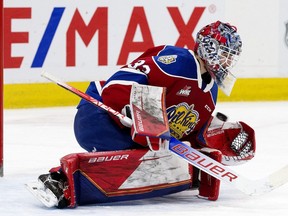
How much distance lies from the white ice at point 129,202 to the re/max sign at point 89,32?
316 mm

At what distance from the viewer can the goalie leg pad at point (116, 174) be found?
3258 mm

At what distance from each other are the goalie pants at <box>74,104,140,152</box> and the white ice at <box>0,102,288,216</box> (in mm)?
194

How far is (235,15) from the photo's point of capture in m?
6.41

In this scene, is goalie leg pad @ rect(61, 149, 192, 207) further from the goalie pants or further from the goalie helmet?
the goalie helmet

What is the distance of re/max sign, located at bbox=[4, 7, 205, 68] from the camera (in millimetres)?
5688

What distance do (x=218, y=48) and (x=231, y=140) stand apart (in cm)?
40

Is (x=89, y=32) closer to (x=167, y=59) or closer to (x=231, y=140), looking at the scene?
(x=231, y=140)

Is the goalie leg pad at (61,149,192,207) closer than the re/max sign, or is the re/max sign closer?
the goalie leg pad at (61,149,192,207)

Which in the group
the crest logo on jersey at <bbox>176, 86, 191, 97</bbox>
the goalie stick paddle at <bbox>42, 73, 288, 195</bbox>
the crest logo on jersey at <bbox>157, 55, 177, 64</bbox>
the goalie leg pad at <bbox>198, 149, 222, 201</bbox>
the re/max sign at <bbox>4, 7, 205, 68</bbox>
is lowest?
the re/max sign at <bbox>4, 7, 205, 68</bbox>

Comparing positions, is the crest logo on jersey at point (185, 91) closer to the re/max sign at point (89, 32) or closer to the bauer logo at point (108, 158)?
the bauer logo at point (108, 158)

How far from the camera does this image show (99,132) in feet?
11.3

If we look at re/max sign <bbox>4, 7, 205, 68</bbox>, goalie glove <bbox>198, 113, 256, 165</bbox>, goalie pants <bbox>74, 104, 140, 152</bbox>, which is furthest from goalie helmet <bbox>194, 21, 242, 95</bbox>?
re/max sign <bbox>4, 7, 205, 68</bbox>

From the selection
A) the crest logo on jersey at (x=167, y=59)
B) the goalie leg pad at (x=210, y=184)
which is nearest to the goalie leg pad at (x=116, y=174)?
the goalie leg pad at (x=210, y=184)

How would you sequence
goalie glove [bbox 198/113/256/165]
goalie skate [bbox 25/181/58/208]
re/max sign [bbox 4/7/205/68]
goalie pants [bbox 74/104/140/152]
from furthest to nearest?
re/max sign [bbox 4/7/205/68] < goalie glove [bbox 198/113/256/165] < goalie pants [bbox 74/104/140/152] < goalie skate [bbox 25/181/58/208]
